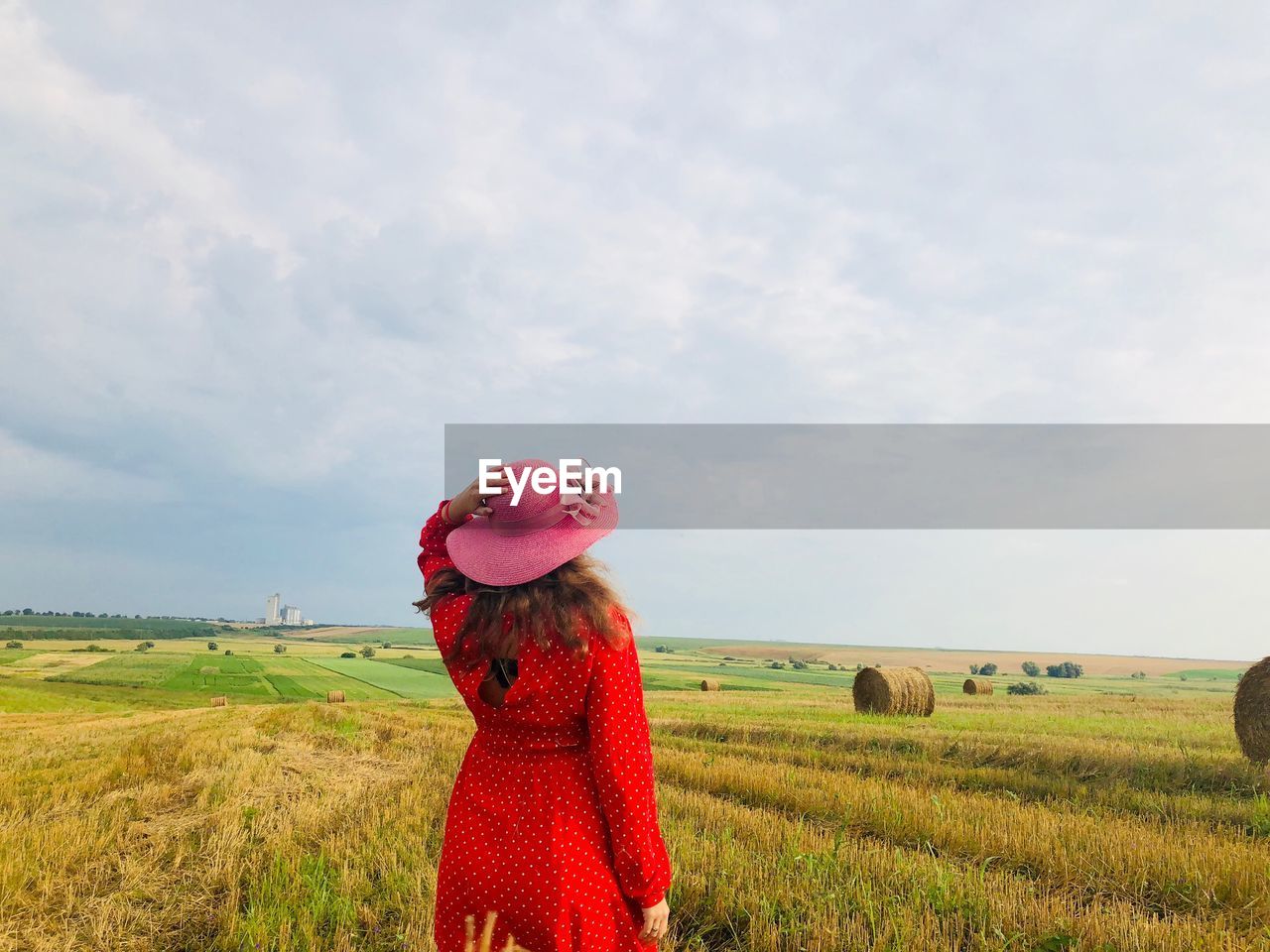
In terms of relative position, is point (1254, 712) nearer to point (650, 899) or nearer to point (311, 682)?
point (650, 899)

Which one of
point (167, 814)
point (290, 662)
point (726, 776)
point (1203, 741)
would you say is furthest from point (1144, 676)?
point (167, 814)

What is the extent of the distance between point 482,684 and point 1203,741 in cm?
1567

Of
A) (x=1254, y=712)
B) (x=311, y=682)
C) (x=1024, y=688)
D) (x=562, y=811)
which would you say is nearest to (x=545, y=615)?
(x=562, y=811)

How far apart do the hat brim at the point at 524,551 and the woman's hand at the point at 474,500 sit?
0.15 m

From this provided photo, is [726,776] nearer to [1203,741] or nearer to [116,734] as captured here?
[1203,741]

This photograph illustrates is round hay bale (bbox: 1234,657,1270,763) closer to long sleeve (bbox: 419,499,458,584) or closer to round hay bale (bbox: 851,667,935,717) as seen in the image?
round hay bale (bbox: 851,667,935,717)

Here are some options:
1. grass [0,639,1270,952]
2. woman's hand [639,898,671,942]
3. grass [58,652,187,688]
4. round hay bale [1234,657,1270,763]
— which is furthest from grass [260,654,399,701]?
woman's hand [639,898,671,942]

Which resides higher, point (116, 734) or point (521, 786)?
point (521, 786)

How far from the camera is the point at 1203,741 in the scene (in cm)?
1377

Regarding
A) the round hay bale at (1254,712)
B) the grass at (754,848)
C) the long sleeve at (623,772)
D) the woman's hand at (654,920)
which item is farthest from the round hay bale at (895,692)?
the long sleeve at (623,772)

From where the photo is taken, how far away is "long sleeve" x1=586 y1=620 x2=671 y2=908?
104 inches

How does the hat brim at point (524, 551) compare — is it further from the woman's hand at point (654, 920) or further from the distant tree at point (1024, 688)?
the distant tree at point (1024, 688)

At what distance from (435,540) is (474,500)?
1.29 feet

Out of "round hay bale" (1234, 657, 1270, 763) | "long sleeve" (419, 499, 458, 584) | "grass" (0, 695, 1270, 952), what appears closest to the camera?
"long sleeve" (419, 499, 458, 584)
